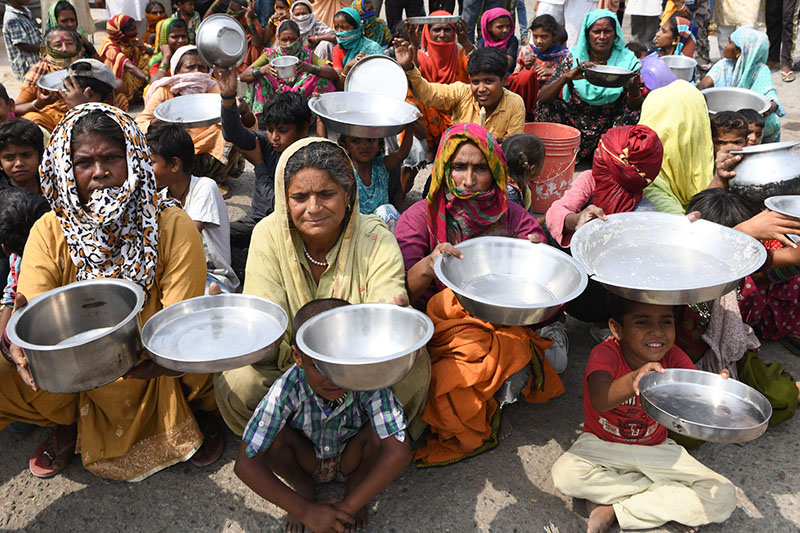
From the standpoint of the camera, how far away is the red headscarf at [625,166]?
304 centimetres

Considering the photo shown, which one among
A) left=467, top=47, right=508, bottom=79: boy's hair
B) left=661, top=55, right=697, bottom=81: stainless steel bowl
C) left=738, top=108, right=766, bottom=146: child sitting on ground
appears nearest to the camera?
left=738, top=108, right=766, bottom=146: child sitting on ground

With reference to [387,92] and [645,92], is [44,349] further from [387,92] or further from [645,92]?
[645,92]

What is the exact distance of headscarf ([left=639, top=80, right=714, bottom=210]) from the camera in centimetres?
367

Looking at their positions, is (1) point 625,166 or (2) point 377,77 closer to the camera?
(1) point 625,166

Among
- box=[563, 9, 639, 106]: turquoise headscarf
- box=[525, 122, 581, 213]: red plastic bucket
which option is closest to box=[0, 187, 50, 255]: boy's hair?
box=[525, 122, 581, 213]: red plastic bucket

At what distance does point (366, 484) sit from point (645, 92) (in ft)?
14.8

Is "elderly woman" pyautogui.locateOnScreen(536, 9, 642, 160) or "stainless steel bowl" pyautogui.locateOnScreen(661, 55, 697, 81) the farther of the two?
"stainless steel bowl" pyautogui.locateOnScreen(661, 55, 697, 81)

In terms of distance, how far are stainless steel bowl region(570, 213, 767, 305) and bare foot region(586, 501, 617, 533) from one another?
32.3 inches

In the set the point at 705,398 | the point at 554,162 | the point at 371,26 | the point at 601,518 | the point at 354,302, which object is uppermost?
the point at 371,26

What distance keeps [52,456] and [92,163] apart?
1191mm

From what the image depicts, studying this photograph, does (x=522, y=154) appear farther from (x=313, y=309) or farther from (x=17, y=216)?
(x=17, y=216)

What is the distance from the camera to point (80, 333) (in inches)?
88.4

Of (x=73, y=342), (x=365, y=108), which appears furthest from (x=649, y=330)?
(x=365, y=108)

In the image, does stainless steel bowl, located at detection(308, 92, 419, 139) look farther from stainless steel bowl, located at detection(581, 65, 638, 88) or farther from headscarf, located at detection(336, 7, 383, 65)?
headscarf, located at detection(336, 7, 383, 65)
